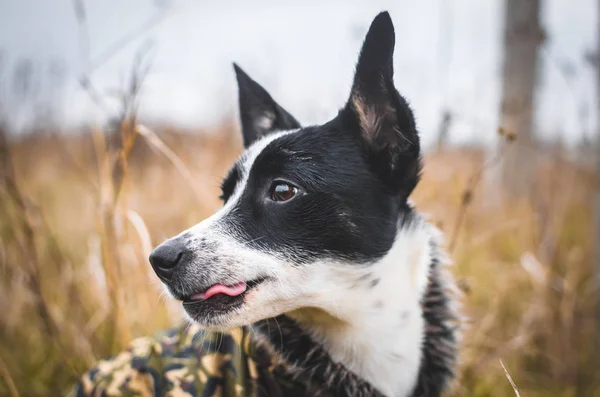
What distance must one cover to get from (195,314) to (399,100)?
2.79 feet

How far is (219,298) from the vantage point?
1394mm

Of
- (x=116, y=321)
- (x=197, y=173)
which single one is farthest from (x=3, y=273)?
(x=197, y=173)

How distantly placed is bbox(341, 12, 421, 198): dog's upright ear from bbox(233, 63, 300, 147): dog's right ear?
1.41ft

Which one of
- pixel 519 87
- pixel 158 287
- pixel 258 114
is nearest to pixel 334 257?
pixel 258 114

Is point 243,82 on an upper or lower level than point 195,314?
upper

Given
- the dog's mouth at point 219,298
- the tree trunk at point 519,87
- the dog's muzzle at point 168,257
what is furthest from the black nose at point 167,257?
the tree trunk at point 519,87

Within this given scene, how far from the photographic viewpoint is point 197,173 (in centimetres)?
335

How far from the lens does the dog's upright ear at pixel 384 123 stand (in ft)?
4.61

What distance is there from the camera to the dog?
1.38 metres

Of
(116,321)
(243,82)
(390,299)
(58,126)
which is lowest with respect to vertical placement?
(116,321)

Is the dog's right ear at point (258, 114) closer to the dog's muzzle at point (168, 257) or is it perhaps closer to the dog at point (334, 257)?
the dog at point (334, 257)

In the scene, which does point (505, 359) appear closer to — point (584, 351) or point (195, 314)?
point (584, 351)

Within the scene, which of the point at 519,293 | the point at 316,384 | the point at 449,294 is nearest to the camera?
the point at 316,384

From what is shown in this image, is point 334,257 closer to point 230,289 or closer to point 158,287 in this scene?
point 230,289
